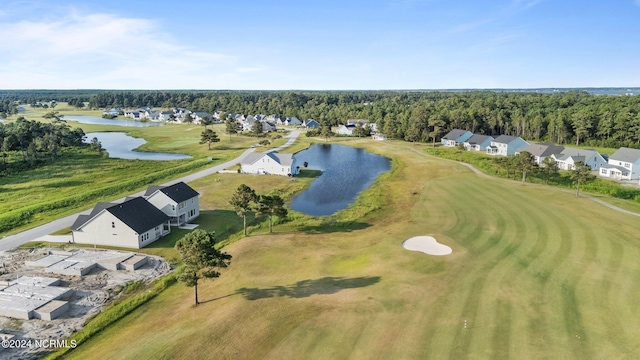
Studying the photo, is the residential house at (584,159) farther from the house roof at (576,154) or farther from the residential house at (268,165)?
the residential house at (268,165)

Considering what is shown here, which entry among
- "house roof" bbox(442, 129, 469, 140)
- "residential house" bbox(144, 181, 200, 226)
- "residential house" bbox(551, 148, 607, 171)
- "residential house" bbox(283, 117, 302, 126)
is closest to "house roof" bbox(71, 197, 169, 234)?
"residential house" bbox(144, 181, 200, 226)

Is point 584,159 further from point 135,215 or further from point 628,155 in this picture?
point 135,215

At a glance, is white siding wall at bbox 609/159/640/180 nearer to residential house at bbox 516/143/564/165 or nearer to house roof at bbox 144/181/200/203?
residential house at bbox 516/143/564/165

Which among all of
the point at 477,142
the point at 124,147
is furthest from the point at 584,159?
the point at 124,147

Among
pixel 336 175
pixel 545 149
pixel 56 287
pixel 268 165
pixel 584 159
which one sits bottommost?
pixel 56 287

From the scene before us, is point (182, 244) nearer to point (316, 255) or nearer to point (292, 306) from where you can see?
point (292, 306)

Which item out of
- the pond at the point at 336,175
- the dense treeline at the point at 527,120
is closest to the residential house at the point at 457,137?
the dense treeline at the point at 527,120
